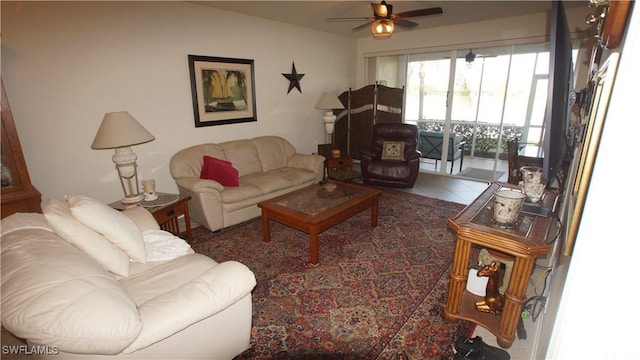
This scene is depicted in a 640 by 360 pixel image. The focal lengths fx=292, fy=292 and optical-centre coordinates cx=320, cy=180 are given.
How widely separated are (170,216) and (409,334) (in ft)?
7.42

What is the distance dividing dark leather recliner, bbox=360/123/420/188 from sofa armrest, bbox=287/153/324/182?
74 centimetres

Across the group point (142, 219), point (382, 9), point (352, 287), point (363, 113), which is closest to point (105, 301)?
point (142, 219)

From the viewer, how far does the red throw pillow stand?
11.2 ft

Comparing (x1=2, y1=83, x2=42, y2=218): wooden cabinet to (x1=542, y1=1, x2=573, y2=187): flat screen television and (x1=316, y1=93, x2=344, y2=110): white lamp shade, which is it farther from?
(x1=316, y1=93, x2=344, y2=110): white lamp shade

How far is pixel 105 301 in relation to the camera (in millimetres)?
1092

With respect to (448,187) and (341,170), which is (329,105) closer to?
(341,170)

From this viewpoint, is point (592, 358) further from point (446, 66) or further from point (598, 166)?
point (446, 66)

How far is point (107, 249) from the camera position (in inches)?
62.8

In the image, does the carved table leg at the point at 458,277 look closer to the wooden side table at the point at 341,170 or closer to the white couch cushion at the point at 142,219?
the white couch cushion at the point at 142,219

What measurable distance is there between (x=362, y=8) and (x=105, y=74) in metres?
3.11

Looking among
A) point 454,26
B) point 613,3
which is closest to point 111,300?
point 613,3

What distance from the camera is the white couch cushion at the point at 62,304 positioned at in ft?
3.18

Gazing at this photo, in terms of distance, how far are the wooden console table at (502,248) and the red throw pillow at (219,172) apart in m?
2.51

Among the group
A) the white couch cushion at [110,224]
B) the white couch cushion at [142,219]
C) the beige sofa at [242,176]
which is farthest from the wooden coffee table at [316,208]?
the white couch cushion at [110,224]
